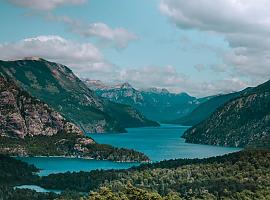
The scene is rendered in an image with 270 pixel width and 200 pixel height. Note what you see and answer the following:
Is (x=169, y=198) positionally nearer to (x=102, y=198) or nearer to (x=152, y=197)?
(x=152, y=197)

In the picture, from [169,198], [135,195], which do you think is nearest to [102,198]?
[135,195]

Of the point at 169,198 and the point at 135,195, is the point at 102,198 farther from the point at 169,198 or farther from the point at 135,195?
the point at 169,198
